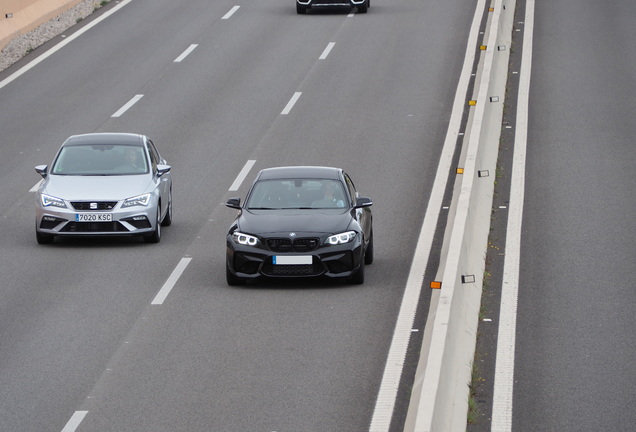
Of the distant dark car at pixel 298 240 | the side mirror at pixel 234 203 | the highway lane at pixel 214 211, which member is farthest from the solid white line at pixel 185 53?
→ the distant dark car at pixel 298 240

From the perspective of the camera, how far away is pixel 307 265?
12.3m

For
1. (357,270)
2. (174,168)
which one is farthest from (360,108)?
(357,270)

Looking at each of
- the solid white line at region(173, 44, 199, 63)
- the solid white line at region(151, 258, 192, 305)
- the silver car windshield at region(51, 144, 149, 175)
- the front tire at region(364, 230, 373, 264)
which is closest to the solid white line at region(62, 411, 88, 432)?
the solid white line at region(151, 258, 192, 305)

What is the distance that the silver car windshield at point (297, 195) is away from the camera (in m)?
13.3

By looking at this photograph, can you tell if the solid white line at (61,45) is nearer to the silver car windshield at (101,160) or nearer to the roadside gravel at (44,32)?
the roadside gravel at (44,32)

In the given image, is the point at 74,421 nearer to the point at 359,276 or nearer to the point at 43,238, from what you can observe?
the point at 359,276

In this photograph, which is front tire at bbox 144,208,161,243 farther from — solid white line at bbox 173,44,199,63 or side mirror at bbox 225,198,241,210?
solid white line at bbox 173,44,199,63

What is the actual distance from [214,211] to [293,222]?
4.41 meters

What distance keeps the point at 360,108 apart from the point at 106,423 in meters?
16.1

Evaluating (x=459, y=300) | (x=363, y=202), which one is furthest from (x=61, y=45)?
(x=459, y=300)

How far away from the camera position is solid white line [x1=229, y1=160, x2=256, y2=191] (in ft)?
59.6

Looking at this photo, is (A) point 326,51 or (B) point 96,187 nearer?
(B) point 96,187

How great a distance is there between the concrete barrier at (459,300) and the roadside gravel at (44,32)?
1438 centimetres

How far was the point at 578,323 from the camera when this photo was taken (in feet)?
35.1
